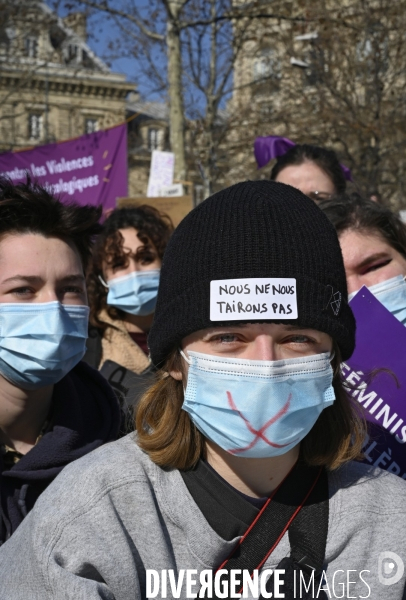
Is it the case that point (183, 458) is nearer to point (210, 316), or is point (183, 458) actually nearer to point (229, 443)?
point (229, 443)

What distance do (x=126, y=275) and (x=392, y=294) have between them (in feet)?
6.80

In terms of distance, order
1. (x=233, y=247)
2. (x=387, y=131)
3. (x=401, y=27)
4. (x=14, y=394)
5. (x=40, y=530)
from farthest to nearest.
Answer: (x=387, y=131)
(x=401, y=27)
(x=14, y=394)
(x=233, y=247)
(x=40, y=530)

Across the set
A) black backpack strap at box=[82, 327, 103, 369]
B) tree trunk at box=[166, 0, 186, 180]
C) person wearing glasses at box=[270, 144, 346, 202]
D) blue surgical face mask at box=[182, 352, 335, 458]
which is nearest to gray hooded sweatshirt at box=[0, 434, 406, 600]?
blue surgical face mask at box=[182, 352, 335, 458]

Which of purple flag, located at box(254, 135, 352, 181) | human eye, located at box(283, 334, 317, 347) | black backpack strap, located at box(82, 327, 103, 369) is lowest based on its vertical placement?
black backpack strap, located at box(82, 327, 103, 369)

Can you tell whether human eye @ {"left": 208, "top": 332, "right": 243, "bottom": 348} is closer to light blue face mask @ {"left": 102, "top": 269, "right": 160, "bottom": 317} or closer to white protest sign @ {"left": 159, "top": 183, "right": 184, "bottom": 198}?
light blue face mask @ {"left": 102, "top": 269, "right": 160, "bottom": 317}

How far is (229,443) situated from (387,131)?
1408cm

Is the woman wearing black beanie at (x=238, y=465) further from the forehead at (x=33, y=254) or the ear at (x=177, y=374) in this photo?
the forehead at (x=33, y=254)

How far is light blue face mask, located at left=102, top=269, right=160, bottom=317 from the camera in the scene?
4.65 metres

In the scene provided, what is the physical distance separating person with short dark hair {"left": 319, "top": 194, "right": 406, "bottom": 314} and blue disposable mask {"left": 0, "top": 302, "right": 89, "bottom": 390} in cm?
118

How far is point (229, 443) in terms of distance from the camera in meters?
2.10

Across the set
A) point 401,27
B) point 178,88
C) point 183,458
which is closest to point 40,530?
point 183,458

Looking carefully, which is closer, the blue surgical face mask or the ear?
the blue surgical face mask

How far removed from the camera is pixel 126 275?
4.71m

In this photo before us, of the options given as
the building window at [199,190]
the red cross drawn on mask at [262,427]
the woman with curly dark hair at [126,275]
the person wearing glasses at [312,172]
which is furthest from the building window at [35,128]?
the red cross drawn on mask at [262,427]
